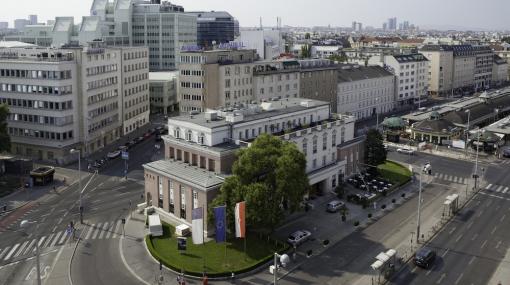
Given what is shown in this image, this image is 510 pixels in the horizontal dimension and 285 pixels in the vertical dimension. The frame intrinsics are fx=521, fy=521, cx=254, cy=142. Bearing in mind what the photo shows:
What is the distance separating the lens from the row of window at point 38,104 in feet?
382

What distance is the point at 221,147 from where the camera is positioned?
83.8 m

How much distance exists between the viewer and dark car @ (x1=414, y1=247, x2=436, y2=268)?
6906 centimetres

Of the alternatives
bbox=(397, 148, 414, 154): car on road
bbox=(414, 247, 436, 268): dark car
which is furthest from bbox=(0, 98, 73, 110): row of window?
bbox=(414, 247, 436, 268): dark car

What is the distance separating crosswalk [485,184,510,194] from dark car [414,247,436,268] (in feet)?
134

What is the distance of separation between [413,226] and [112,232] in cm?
4763

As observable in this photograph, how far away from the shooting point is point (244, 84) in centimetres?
14462

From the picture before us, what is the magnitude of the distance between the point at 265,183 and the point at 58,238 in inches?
1275

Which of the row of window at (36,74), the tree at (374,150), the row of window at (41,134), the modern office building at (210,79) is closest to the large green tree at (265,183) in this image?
the tree at (374,150)

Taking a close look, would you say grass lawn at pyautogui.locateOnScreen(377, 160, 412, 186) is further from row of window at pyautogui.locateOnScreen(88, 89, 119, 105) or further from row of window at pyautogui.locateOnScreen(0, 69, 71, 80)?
row of window at pyautogui.locateOnScreen(0, 69, 71, 80)

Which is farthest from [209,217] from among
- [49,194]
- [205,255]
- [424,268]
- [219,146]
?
[49,194]

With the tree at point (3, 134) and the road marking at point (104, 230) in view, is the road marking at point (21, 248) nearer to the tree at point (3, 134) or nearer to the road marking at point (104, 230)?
the road marking at point (104, 230)

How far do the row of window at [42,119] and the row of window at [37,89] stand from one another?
18.3 ft

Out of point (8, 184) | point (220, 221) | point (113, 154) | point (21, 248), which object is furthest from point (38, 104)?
point (220, 221)

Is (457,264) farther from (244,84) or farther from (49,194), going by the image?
(244,84)
